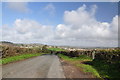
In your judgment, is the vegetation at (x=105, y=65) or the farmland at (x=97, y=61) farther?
the farmland at (x=97, y=61)

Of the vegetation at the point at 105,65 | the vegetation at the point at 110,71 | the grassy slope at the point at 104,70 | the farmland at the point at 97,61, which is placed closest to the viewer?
the vegetation at the point at 110,71

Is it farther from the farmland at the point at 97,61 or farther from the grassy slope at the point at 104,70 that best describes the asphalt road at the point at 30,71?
the grassy slope at the point at 104,70

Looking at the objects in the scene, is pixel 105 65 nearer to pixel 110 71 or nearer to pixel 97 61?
pixel 110 71

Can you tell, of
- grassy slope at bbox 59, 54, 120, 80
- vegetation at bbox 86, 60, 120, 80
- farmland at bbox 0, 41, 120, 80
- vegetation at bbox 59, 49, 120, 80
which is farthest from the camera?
farmland at bbox 0, 41, 120, 80

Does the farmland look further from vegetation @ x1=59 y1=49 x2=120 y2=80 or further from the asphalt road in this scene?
the asphalt road

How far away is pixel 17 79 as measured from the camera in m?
10.9

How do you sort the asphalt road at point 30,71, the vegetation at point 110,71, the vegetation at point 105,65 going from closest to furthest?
1. the asphalt road at point 30,71
2. the vegetation at point 110,71
3. the vegetation at point 105,65

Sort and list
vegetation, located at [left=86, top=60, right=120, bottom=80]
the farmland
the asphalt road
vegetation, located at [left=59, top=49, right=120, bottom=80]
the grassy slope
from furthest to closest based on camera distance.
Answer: the farmland
vegetation, located at [left=59, top=49, right=120, bottom=80]
the grassy slope
vegetation, located at [left=86, top=60, right=120, bottom=80]
the asphalt road

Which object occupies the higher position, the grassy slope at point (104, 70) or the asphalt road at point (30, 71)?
the asphalt road at point (30, 71)

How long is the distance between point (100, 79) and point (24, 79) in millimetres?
6382

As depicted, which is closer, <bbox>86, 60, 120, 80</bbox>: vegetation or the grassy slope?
<bbox>86, 60, 120, 80</bbox>: vegetation

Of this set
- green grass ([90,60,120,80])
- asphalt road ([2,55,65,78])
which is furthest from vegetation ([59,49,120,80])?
asphalt road ([2,55,65,78])

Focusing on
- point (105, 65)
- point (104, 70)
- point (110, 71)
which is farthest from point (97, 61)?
point (110, 71)

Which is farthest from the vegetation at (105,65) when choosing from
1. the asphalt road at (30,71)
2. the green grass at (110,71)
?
the asphalt road at (30,71)
